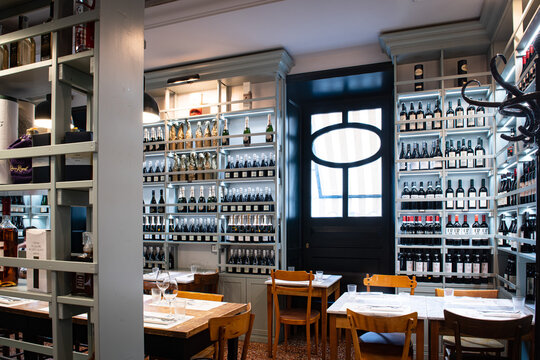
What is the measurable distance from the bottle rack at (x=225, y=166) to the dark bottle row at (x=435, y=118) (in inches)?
60.5

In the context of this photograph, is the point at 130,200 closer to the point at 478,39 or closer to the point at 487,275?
the point at 487,275

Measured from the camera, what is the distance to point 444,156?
455 cm

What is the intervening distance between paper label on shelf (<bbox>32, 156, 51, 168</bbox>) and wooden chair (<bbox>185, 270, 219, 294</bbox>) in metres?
3.13

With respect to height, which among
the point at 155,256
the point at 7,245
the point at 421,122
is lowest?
the point at 155,256

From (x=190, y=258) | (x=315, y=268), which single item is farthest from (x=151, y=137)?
(x=315, y=268)

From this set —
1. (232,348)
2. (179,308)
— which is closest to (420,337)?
(232,348)

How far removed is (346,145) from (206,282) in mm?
2645

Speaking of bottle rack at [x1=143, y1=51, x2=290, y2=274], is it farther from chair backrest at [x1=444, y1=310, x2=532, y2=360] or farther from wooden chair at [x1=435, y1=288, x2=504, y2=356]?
chair backrest at [x1=444, y1=310, x2=532, y2=360]

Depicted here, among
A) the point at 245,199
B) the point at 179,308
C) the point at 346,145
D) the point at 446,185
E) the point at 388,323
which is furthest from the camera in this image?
the point at 346,145

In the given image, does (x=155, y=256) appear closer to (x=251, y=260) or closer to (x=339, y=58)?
(x=251, y=260)

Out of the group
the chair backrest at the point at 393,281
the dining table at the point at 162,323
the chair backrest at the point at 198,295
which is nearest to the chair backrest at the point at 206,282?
the chair backrest at the point at 198,295

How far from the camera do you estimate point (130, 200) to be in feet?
5.72

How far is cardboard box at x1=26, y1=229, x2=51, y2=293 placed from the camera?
180 cm

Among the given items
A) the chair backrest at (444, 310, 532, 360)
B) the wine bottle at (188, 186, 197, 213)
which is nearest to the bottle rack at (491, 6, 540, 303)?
the chair backrest at (444, 310, 532, 360)
